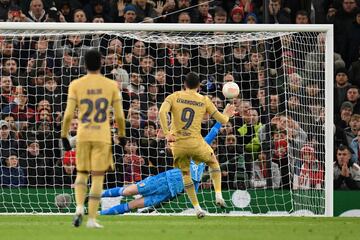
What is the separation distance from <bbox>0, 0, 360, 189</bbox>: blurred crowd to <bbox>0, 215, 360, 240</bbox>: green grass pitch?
210 centimetres

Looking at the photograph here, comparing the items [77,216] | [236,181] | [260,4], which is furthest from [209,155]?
[260,4]

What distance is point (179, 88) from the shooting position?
20.3m

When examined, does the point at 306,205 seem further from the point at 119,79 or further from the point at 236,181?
the point at 119,79

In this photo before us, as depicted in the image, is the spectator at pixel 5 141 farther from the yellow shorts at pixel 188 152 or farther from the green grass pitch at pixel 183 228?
the yellow shorts at pixel 188 152

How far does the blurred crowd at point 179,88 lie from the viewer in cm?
1936

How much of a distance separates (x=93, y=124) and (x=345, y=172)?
→ 7378 millimetres

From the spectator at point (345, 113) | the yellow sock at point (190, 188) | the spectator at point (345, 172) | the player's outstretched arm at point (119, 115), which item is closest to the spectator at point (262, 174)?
the spectator at point (345, 172)

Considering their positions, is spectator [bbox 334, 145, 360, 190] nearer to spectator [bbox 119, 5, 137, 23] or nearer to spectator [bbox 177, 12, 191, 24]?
spectator [bbox 177, 12, 191, 24]

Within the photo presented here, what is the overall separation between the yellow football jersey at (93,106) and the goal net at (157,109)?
209 inches

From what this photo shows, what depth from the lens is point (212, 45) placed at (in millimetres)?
20469

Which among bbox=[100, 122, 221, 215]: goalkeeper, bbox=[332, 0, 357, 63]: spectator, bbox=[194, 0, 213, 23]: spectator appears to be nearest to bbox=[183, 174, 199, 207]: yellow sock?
bbox=[100, 122, 221, 215]: goalkeeper

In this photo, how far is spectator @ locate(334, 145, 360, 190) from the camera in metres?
19.6

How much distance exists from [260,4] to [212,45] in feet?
10.6

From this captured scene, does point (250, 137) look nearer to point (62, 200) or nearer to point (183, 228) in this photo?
point (62, 200)
